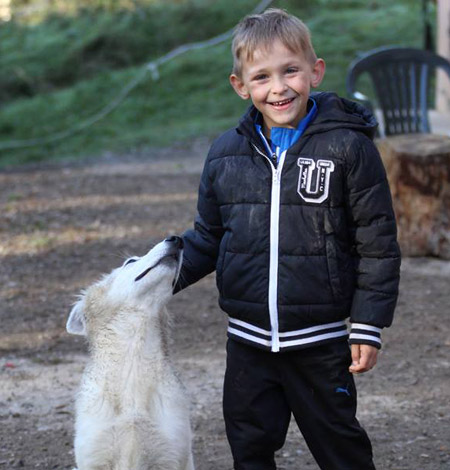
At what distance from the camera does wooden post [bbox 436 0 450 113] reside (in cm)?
996

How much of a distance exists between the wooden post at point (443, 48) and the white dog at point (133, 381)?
730cm

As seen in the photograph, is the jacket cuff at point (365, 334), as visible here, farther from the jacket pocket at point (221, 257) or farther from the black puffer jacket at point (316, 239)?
the jacket pocket at point (221, 257)

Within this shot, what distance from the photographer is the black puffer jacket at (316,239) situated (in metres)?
3.11

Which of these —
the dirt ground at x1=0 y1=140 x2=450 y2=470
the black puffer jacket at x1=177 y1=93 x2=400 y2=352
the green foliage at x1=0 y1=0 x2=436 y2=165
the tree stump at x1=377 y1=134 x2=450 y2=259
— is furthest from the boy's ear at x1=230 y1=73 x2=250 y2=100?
the green foliage at x1=0 y1=0 x2=436 y2=165

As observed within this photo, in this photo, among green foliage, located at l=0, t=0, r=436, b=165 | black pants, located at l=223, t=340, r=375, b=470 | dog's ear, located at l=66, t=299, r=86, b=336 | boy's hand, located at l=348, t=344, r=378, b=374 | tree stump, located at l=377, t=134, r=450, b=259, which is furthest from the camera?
green foliage, located at l=0, t=0, r=436, b=165

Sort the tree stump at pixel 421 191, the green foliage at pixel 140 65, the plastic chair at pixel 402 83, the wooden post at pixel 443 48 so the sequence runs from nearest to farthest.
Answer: the tree stump at pixel 421 191 < the plastic chair at pixel 402 83 < the wooden post at pixel 443 48 < the green foliage at pixel 140 65

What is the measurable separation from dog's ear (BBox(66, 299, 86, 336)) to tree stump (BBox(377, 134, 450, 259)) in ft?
13.5

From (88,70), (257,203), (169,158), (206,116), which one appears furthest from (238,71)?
(88,70)

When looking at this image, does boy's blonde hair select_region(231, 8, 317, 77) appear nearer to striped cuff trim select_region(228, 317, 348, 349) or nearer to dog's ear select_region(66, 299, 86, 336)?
striped cuff trim select_region(228, 317, 348, 349)

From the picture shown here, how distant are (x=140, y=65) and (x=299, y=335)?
13141 millimetres

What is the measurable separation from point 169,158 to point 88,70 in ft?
16.4

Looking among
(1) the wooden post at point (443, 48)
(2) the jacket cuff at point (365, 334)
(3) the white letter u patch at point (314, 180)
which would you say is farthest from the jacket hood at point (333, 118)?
(1) the wooden post at point (443, 48)

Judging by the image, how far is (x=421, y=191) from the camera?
23.1ft

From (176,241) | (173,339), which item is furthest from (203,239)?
(173,339)
